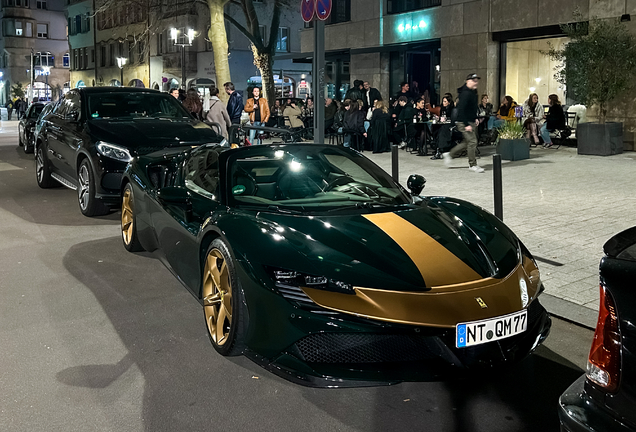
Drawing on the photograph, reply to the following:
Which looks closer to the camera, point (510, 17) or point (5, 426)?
point (5, 426)

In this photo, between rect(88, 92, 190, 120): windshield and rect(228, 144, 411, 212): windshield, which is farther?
rect(88, 92, 190, 120): windshield

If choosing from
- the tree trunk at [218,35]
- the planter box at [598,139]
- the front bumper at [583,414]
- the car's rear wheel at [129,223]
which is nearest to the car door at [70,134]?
the car's rear wheel at [129,223]

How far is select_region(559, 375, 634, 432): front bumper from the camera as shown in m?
2.12

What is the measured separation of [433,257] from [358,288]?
597mm

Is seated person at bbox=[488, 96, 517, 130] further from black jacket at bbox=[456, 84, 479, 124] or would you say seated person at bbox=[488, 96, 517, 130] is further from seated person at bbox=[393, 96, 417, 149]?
black jacket at bbox=[456, 84, 479, 124]

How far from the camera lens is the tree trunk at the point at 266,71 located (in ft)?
105

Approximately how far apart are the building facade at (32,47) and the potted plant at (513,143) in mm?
81322

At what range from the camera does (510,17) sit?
73.1 feet

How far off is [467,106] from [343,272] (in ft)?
36.3

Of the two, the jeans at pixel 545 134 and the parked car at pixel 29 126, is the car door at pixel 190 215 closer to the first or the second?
the parked car at pixel 29 126

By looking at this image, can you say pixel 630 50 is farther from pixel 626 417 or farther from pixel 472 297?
pixel 626 417

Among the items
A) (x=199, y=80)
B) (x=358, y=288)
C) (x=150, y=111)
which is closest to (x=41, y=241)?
(x=150, y=111)

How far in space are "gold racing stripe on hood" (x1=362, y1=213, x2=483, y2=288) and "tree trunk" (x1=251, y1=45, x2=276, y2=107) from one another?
27593 mm

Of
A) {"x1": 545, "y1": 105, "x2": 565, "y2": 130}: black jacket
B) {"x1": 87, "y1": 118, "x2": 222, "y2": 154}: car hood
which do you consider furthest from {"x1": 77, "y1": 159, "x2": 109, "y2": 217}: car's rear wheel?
{"x1": 545, "y1": 105, "x2": 565, "y2": 130}: black jacket
